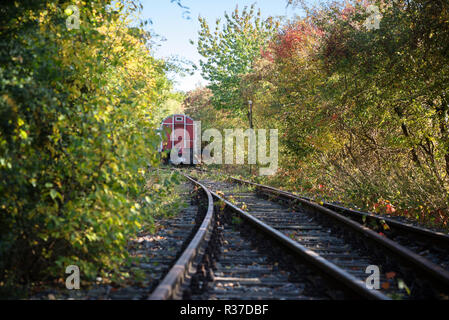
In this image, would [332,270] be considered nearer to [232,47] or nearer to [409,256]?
[409,256]

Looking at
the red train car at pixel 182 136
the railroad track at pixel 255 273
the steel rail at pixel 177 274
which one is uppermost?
the red train car at pixel 182 136

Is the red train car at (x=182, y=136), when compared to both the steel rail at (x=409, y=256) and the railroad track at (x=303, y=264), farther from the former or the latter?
the steel rail at (x=409, y=256)

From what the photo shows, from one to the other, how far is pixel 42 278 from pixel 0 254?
0.64m

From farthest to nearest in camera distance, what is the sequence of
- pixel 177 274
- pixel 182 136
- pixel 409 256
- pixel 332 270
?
1. pixel 182 136
2. pixel 409 256
3. pixel 332 270
4. pixel 177 274

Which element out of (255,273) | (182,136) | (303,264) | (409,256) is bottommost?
(255,273)

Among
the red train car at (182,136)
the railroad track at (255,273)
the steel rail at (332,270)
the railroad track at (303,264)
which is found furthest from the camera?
the red train car at (182,136)

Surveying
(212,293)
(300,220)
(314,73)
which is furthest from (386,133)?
(212,293)

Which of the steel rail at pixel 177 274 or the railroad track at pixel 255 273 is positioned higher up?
the steel rail at pixel 177 274

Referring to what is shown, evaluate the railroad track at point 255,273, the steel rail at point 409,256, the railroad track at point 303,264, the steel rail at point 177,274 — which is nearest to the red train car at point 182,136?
the railroad track at point 303,264

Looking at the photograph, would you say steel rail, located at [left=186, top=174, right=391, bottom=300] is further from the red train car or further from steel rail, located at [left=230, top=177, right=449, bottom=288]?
the red train car

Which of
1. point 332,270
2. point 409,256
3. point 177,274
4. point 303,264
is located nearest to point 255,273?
point 303,264

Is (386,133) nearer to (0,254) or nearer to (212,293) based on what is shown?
(212,293)

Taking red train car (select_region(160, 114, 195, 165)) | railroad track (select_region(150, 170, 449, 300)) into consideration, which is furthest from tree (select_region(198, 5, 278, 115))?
railroad track (select_region(150, 170, 449, 300))
